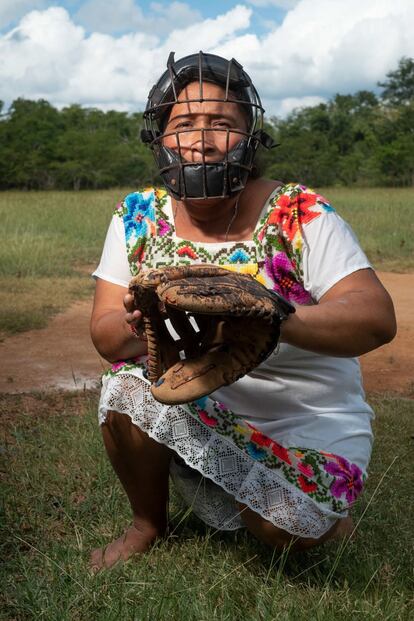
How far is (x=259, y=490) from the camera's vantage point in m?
2.04

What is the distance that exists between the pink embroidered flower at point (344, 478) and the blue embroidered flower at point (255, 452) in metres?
0.15

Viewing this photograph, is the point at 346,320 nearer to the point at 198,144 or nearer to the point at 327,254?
the point at 327,254

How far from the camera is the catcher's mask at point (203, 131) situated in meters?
2.13

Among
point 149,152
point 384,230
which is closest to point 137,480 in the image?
point 384,230

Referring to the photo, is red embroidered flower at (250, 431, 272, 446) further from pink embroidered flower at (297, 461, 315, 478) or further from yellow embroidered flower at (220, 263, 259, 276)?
yellow embroidered flower at (220, 263, 259, 276)

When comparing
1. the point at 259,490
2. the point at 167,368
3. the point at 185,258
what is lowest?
the point at 259,490

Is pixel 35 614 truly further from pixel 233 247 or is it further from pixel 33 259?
pixel 33 259

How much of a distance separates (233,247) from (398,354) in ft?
9.86

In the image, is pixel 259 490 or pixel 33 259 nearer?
pixel 259 490

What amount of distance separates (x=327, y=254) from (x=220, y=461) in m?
0.56

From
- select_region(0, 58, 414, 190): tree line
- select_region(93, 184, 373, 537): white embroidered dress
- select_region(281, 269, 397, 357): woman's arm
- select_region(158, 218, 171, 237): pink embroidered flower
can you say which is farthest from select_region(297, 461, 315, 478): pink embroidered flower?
select_region(0, 58, 414, 190): tree line

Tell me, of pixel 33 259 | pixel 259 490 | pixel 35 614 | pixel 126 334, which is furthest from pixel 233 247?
pixel 33 259

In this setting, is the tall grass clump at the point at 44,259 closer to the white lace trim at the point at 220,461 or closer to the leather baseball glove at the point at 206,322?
the white lace trim at the point at 220,461

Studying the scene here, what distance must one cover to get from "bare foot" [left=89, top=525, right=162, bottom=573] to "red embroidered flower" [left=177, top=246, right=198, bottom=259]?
0.75 meters
